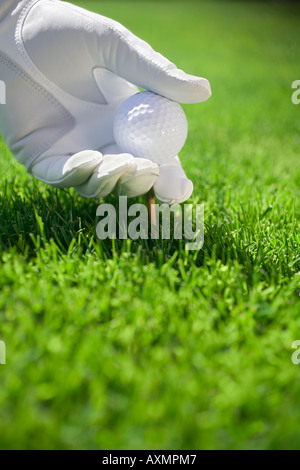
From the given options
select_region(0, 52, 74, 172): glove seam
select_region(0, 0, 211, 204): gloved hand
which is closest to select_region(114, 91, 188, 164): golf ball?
select_region(0, 0, 211, 204): gloved hand

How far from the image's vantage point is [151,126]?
1.66 meters

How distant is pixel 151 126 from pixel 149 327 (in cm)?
77

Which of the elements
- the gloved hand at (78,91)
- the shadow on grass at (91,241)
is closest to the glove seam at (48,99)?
the gloved hand at (78,91)

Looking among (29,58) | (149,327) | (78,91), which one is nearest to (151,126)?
(78,91)

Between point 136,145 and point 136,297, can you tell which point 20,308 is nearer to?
point 136,297

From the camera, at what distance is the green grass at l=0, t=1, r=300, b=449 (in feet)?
3.46

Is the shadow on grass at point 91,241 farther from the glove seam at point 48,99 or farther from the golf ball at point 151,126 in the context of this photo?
the golf ball at point 151,126

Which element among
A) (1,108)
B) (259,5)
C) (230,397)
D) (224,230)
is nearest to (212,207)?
(224,230)

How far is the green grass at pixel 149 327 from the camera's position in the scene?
3.46ft

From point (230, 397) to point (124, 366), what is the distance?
0.93 ft

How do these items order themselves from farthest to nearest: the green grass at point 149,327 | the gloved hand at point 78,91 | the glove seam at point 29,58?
the glove seam at point 29,58 → the gloved hand at point 78,91 → the green grass at point 149,327

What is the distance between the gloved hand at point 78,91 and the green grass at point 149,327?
9.8 inches

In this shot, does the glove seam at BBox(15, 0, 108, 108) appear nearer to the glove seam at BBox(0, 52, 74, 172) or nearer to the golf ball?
the glove seam at BBox(0, 52, 74, 172)
